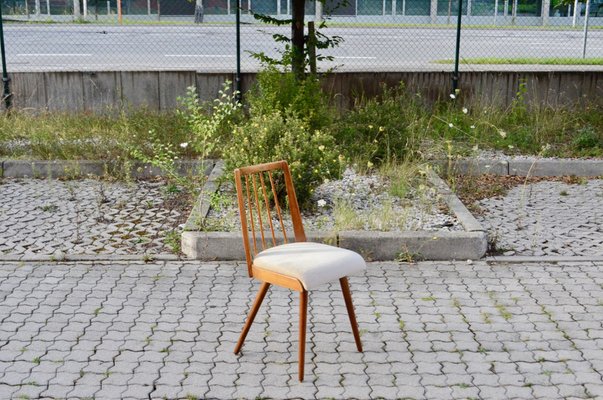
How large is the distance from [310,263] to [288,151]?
9.77 feet

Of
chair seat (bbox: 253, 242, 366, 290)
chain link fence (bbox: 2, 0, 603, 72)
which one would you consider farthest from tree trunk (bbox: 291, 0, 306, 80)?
chair seat (bbox: 253, 242, 366, 290)

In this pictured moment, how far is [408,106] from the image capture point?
1045 cm

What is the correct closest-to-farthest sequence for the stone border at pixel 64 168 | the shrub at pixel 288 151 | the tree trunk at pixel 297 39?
the shrub at pixel 288 151 → the stone border at pixel 64 168 → the tree trunk at pixel 297 39

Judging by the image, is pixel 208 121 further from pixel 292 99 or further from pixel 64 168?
pixel 64 168

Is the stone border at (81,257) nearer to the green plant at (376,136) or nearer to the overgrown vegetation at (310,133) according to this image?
the overgrown vegetation at (310,133)

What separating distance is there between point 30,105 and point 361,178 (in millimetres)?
5186

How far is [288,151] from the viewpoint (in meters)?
7.23

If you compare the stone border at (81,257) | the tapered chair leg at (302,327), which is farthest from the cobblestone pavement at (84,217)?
the tapered chair leg at (302,327)

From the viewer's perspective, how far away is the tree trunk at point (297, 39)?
9680mm

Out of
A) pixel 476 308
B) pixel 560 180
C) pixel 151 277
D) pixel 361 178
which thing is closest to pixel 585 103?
pixel 560 180

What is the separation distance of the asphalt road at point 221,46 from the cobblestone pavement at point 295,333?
8.48 meters

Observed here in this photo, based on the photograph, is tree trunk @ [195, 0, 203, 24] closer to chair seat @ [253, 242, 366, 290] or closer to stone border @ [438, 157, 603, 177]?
stone border @ [438, 157, 603, 177]

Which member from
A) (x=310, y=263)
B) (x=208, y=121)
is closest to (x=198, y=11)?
(x=208, y=121)

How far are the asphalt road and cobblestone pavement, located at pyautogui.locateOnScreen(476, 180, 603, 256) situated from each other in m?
6.53
